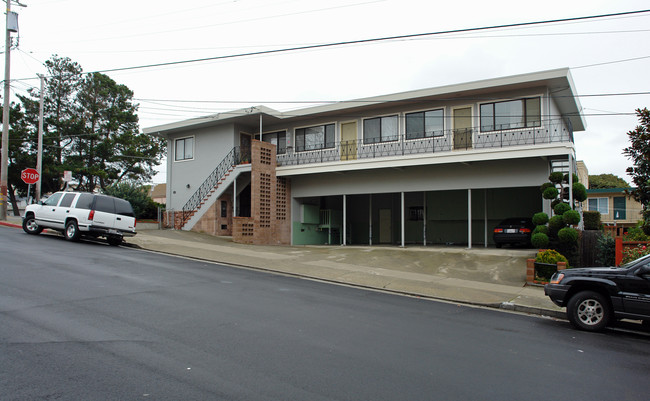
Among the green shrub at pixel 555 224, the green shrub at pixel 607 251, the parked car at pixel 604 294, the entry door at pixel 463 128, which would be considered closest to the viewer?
the parked car at pixel 604 294

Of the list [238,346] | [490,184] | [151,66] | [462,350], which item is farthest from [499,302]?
[151,66]

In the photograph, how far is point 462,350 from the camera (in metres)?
6.23

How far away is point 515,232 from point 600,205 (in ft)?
63.8

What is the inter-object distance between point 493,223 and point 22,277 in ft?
68.6

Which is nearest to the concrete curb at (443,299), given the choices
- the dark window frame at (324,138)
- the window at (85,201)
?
the window at (85,201)

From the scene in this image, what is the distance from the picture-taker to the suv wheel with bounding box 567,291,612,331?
788 centimetres

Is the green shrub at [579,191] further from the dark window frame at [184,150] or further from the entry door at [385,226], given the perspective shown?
the dark window frame at [184,150]

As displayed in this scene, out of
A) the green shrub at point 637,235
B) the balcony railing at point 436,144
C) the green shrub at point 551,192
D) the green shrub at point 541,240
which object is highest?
the balcony railing at point 436,144

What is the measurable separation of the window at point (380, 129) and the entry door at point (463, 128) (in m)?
2.88

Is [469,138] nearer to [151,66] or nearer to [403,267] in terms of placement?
[403,267]

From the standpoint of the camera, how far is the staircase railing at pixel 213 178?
2456cm

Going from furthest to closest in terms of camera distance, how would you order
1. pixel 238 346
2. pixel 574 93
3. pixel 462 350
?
1. pixel 574 93
2. pixel 462 350
3. pixel 238 346

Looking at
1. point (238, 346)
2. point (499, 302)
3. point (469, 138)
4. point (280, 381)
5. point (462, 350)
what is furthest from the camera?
point (469, 138)

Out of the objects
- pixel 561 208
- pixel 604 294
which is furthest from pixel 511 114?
pixel 604 294
